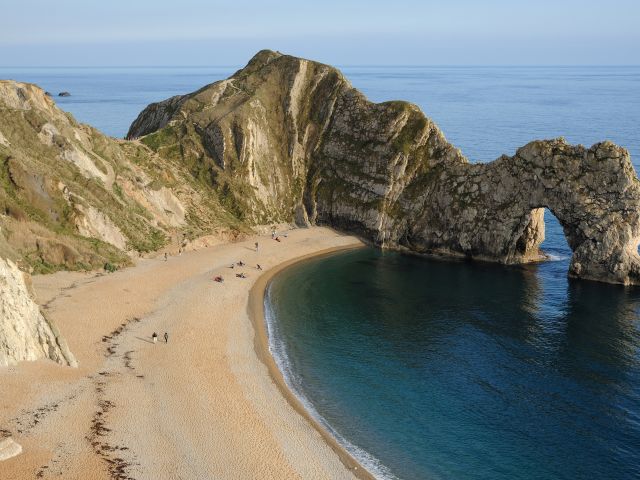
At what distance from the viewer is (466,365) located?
2047 inches

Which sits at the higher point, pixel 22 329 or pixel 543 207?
pixel 543 207

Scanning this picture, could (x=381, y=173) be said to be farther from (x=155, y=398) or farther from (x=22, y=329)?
(x=22, y=329)

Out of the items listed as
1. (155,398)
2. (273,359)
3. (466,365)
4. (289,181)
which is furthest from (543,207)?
(155,398)

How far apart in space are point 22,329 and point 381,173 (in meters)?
67.6

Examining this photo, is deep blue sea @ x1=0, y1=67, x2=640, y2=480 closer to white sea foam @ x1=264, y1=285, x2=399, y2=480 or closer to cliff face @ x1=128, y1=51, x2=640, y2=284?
white sea foam @ x1=264, y1=285, x2=399, y2=480

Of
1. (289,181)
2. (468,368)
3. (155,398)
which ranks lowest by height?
(155,398)

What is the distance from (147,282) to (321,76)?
2453 inches

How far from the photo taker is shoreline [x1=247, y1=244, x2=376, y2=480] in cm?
3785

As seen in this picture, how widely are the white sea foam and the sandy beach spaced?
2.76 ft

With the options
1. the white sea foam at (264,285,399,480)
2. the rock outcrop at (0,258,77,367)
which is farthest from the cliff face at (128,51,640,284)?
the rock outcrop at (0,258,77,367)

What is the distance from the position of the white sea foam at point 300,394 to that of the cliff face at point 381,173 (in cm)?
3537

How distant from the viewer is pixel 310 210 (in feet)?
346

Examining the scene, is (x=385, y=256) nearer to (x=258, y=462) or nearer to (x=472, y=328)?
(x=472, y=328)

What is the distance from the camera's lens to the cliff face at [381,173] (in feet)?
259
